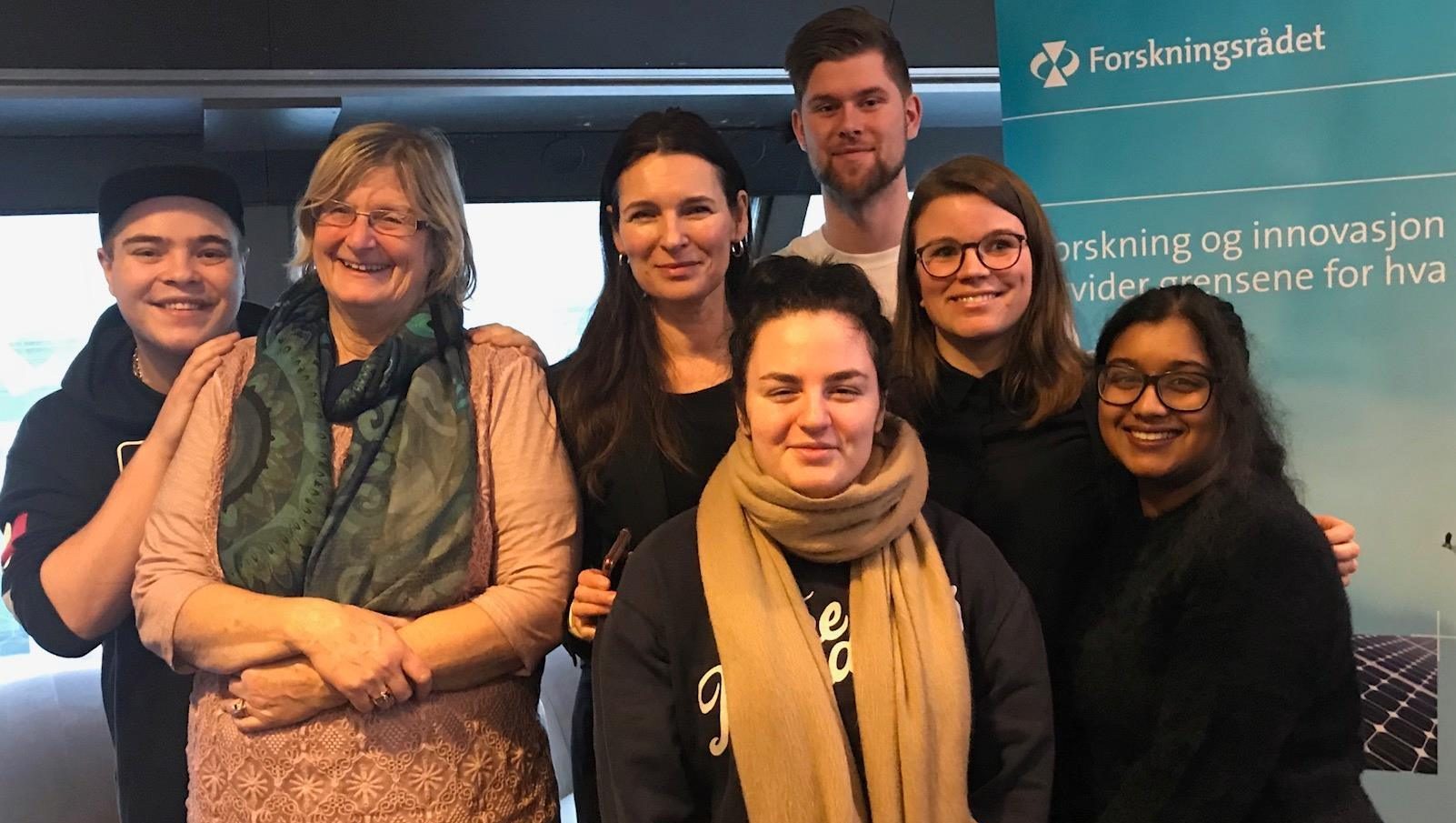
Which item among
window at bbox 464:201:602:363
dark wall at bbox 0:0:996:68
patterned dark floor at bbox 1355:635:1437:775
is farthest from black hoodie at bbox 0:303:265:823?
patterned dark floor at bbox 1355:635:1437:775

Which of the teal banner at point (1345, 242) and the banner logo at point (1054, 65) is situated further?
the banner logo at point (1054, 65)

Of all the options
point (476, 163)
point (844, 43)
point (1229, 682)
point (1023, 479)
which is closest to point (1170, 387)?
point (1023, 479)

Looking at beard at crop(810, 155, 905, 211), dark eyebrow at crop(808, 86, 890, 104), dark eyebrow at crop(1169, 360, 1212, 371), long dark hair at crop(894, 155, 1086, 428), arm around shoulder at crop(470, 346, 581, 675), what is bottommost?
arm around shoulder at crop(470, 346, 581, 675)

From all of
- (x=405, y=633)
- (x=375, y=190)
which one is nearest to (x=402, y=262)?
(x=375, y=190)

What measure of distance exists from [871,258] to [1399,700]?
59.6 inches

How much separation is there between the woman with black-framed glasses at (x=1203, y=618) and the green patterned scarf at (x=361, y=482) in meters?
1.01

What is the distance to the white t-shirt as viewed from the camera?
2.68m

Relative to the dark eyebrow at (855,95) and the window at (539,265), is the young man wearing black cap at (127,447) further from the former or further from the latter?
the window at (539,265)

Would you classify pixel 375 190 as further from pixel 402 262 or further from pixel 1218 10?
pixel 1218 10

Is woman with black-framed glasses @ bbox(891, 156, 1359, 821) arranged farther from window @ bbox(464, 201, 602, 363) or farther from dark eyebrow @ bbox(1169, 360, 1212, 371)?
window @ bbox(464, 201, 602, 363)

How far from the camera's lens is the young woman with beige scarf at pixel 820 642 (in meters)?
1.64

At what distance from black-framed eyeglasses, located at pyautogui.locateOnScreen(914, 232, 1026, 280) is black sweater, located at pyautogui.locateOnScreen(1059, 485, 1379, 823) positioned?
502 millimetres

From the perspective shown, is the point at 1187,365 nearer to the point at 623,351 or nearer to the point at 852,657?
the point at 852,657

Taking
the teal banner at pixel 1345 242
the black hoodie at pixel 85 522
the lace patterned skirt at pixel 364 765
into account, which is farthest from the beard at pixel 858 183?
the black hoodie at pixel 85 522
